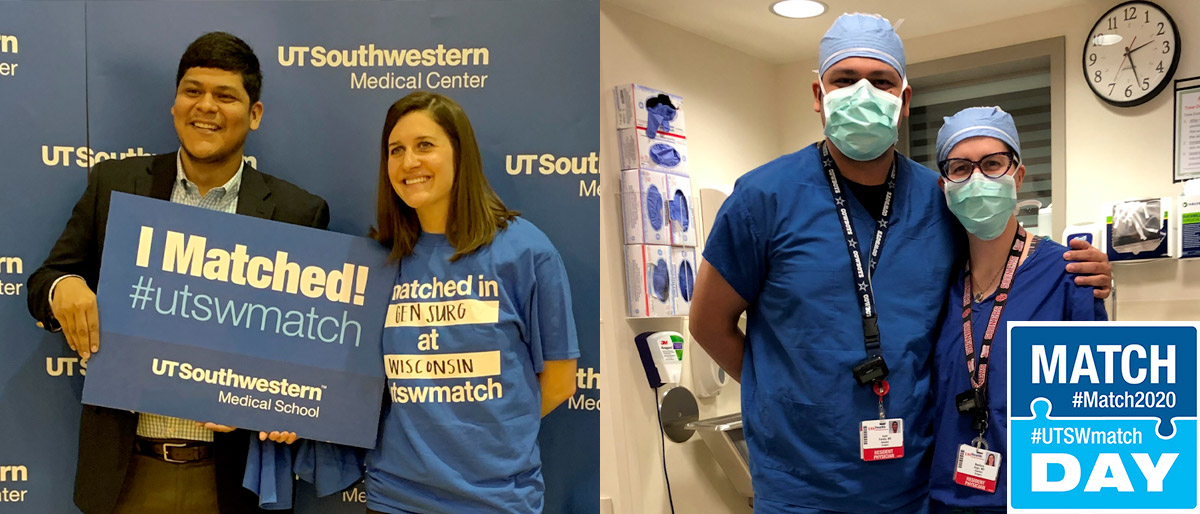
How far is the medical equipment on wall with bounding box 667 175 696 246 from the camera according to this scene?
3602mm

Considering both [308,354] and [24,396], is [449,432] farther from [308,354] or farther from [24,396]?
[24,396]

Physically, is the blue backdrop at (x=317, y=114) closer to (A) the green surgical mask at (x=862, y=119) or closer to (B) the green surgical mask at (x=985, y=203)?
(A) the green surgical mask at (x=862, y=119)

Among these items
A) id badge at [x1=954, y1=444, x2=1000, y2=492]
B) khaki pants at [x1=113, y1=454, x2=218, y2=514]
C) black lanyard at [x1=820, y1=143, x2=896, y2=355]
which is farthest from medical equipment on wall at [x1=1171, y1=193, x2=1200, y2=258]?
khaki pants at [x1=113, y1=454, x2=218, y2=514]

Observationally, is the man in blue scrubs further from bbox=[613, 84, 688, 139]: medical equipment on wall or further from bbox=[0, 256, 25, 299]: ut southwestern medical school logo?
bbox=[613, 84, 688, 139]: medical equipment on wall

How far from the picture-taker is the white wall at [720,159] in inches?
137

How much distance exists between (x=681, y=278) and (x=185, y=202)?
2182 mm

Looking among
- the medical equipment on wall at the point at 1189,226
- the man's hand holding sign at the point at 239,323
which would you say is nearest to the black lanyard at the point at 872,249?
the man's hand holding sign at the point at 239,323

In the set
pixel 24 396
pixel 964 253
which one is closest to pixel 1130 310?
pixel 964 253

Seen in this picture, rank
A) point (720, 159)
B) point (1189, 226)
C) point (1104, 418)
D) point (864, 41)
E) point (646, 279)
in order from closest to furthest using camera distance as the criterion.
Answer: point (1104, 418), point (864, 41), point (1189, 226), point (646, 279), point (720, 159)

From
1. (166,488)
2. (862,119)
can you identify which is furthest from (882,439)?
(166,488)

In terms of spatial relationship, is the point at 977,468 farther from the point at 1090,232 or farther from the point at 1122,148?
the point at 1122,148

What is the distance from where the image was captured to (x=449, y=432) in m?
1.74

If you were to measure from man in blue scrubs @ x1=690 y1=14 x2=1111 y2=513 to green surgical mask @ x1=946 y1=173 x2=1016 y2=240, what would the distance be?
0.09 meters

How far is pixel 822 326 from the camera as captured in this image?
1704 mm
